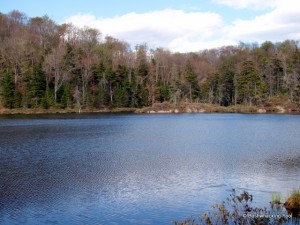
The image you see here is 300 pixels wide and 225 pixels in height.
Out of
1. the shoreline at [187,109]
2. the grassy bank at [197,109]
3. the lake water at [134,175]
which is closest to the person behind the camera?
the lake water at [134,175]

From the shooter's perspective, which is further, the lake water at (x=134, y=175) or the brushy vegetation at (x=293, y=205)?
the lake water at (x=134, y=175)

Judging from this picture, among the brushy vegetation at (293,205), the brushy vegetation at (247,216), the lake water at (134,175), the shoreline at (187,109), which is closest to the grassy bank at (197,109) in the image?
the shoreline at (187,109)

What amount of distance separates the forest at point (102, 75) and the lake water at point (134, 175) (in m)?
54.0

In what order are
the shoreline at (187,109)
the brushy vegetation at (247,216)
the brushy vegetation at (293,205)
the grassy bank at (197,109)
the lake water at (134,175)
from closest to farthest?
the brushy vegetation at (247,216) < the brushy vegetation at (293,205) < the lake water at (134,175) < the grassy bank at (197,109) < the shoreline at (187,109)

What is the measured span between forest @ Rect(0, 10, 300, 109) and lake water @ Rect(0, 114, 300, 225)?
177 feet

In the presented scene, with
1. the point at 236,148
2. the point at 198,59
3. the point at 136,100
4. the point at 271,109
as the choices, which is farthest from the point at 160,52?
the point at 236,148

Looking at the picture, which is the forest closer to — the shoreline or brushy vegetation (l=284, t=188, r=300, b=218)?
the shoreline

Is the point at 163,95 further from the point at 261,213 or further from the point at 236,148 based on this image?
the point at 261,213

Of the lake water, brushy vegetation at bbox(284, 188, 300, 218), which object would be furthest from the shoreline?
brushy vegetation at bbox(284, 188, 300, 218)

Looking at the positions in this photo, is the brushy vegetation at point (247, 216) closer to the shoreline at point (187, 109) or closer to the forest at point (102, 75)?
the shoreline at point (187, 109)

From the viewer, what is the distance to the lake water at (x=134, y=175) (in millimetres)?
16750

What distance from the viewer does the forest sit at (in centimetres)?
9356

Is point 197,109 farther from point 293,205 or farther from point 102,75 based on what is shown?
point 293,205

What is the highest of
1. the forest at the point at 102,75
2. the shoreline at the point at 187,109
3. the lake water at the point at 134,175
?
the forest at the point at 102,75
